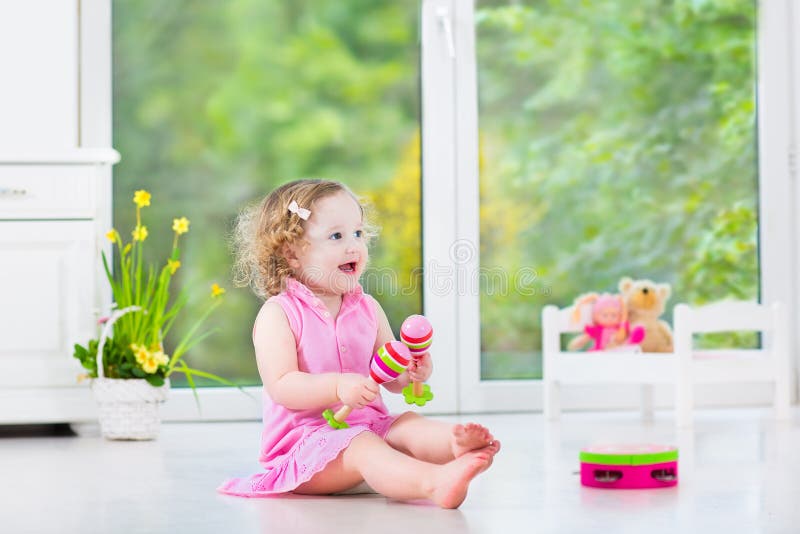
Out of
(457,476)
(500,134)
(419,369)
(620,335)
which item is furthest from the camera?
(500,134)

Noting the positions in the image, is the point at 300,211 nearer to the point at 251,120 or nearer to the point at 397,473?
the point at 397,473

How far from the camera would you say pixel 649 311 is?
304 centimetres

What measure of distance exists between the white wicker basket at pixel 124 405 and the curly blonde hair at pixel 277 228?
813 mm

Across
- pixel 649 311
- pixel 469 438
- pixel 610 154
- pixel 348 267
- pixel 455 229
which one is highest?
pixel 610 154

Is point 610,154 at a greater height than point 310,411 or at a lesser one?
greater

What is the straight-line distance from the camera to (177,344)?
3213 mm

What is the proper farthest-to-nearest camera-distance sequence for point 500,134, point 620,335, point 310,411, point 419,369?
point 500,134
point 620,335
point 310,411
point 419,369

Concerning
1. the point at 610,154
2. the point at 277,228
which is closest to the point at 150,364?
the point at 277,228

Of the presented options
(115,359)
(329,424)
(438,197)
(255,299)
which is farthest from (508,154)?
(329,424)

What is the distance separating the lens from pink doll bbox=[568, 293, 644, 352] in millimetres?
3029

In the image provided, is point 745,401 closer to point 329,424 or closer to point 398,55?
point 398,55

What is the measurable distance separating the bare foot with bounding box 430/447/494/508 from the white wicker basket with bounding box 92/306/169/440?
1272 millimetres

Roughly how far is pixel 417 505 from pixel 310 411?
0.87 feet

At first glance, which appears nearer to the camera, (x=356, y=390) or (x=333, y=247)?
(x=356, y=390)
